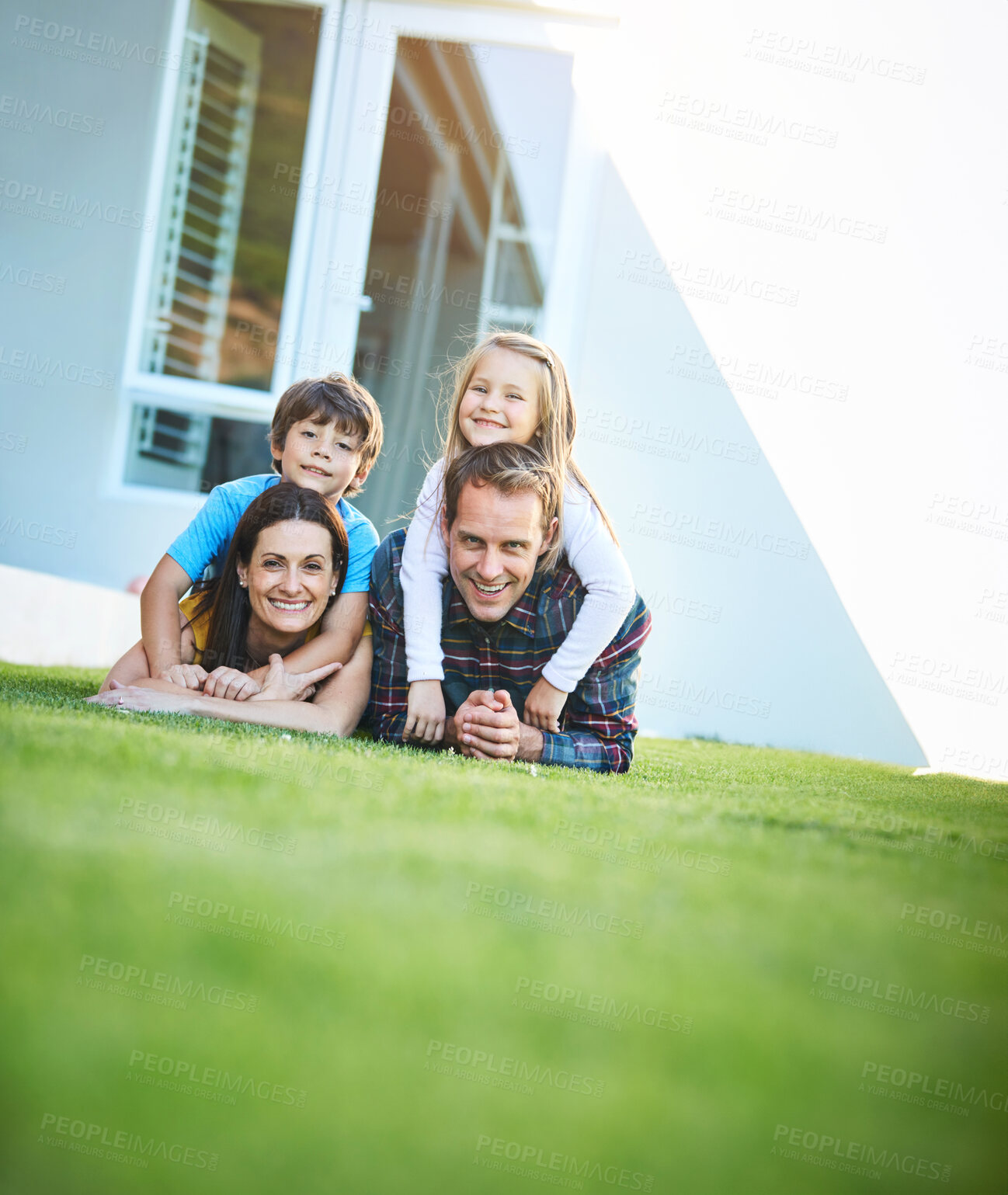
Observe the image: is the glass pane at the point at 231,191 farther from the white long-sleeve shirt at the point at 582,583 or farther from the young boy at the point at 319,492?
the white long-sleeve shirt at the point at 582,583

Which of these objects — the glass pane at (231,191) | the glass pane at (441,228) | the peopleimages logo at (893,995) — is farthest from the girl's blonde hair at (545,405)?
the glass pane at (441,228)

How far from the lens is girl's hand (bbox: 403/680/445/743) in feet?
9.57

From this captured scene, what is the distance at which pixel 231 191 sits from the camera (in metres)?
6.62

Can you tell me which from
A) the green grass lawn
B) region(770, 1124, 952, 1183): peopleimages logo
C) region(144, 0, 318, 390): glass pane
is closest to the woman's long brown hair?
the green grass lawn

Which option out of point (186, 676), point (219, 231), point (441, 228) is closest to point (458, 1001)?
point (186, 676)

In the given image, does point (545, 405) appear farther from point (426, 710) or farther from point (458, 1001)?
point (458, 1001)

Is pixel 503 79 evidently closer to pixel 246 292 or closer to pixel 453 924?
pixel 246 292

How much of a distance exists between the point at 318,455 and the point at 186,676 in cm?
88

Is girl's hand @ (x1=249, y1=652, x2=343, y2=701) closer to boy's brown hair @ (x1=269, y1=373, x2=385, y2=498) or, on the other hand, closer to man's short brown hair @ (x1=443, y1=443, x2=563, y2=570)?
man's short brown hair @ (x1=443, y1=443, x2=563, y2=570)

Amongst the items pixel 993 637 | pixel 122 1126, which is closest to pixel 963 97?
pixel 993 637

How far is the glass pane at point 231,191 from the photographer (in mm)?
5977

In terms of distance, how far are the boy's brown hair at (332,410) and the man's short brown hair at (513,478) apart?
611 mm

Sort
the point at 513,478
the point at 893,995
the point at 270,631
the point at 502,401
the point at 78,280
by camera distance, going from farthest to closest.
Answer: the point at 78,280 < the point at 270,631 < the point at 502,401 < the point at 513,478 < the point at 893,995

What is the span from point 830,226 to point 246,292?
3825mm
